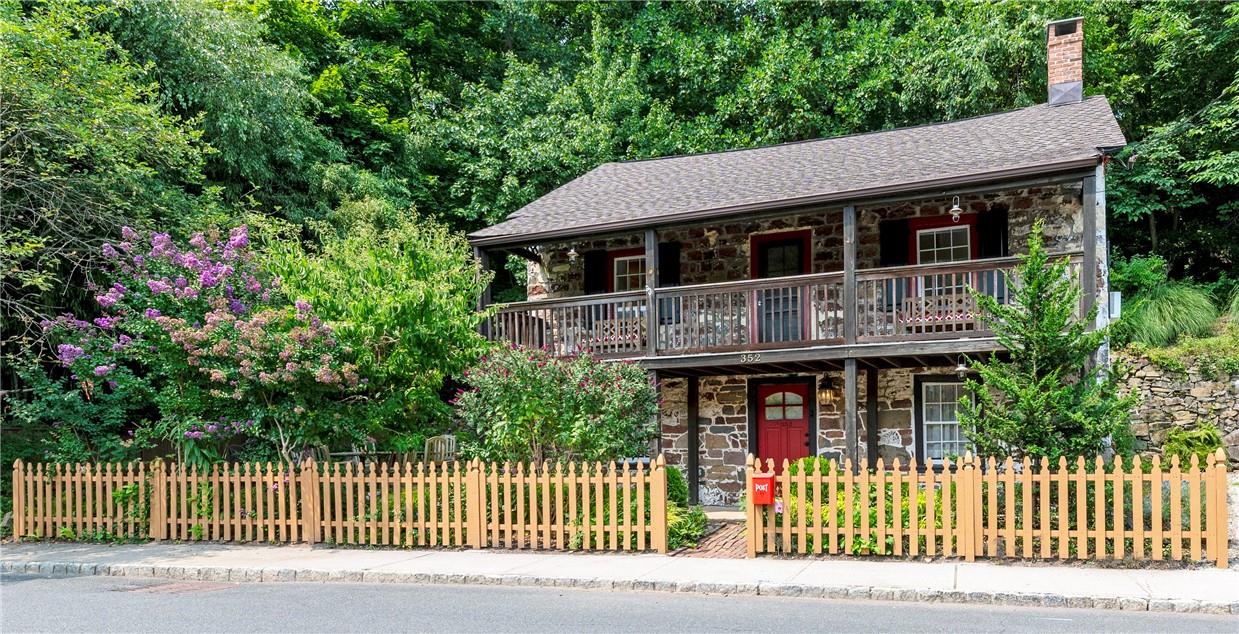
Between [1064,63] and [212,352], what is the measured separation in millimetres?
14891

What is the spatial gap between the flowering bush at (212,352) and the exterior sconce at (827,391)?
759cm

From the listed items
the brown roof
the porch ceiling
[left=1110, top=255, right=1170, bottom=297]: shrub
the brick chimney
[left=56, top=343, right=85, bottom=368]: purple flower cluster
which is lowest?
the porch ceiling

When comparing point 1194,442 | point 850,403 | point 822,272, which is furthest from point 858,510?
point 1194,442

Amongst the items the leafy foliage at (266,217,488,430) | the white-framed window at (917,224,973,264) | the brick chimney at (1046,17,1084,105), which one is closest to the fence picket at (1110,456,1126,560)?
the white-framed window at (917,224,973,264)

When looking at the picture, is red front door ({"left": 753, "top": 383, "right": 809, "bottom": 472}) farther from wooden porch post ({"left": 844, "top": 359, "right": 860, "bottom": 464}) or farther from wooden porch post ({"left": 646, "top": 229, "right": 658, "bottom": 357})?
wooden porch post ({"left": 844, "top": 359, "right": 860, "bottom": 464})

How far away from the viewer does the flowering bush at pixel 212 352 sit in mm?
11906

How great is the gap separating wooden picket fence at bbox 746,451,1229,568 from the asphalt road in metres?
1.73

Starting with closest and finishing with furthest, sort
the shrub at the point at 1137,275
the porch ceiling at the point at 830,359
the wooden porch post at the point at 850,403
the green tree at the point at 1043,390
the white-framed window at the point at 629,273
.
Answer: the green tree at the point at 1043,390 < the porch ceiling at the point at 830,359 < the wooden porch post at the point at 850,403 < the white-framed window at the point at 629,273 < the shrub at the point at 1137,275

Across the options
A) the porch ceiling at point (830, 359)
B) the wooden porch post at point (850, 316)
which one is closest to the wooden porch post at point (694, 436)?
the porch ceiling at point (830, 359)

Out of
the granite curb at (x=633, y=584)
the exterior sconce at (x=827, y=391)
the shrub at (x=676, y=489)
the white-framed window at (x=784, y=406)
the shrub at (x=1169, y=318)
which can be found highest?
the shrub at (x=1169, y=318)

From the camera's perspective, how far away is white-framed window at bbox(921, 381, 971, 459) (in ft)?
49.7

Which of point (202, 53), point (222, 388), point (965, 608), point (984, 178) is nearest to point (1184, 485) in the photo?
point (965, 608)

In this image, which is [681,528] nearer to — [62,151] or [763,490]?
[763,490]

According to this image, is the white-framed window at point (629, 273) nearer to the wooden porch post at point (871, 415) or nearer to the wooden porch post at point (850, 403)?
the wooden porch post at point (871, 415)
